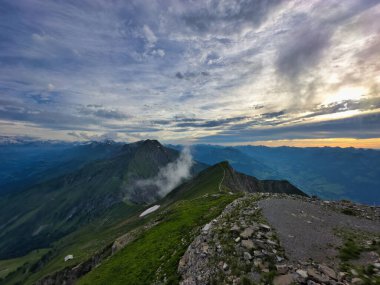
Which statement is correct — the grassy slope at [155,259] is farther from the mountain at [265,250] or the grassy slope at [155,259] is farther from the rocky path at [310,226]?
the rocky path at [310,226]

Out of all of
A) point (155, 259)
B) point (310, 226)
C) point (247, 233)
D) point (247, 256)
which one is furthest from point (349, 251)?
point (155, 259)

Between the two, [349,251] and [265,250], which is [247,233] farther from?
[349,251]

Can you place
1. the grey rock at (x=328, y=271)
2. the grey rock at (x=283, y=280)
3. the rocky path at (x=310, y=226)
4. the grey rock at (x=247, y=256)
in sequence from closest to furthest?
the grey rock at (x=283, y=280) → the grey rock at (x=328, y=271) → the grey rock at (x=247, y=256) → the rocky path at (x=310, y=226)

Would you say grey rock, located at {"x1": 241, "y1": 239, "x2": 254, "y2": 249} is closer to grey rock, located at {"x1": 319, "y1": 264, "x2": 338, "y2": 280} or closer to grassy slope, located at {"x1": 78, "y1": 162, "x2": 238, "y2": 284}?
grey rock, located at {"x1": 319, "y1": 264, "x2": 338, "y2": 280}

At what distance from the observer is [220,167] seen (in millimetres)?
166750

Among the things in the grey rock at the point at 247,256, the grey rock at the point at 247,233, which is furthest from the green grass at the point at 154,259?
the grey rock at the point at 247,233

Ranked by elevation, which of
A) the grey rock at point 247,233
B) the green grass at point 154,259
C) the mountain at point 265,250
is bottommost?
the green grass at point 154,259

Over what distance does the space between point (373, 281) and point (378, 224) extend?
61.6ft

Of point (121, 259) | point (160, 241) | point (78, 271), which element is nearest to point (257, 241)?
point (160, 241)

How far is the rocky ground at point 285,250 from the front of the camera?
17609 mm

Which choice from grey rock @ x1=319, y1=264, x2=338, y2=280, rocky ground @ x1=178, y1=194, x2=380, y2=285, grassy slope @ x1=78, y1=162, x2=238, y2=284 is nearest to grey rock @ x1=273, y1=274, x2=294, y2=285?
rocky ground @ x1=178, y1=194, x2=380, y2=285

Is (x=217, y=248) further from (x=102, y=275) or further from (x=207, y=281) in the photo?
(x=102, y=275)

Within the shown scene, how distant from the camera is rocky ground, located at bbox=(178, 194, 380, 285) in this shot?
1761 cm

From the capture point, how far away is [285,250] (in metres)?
21.1
